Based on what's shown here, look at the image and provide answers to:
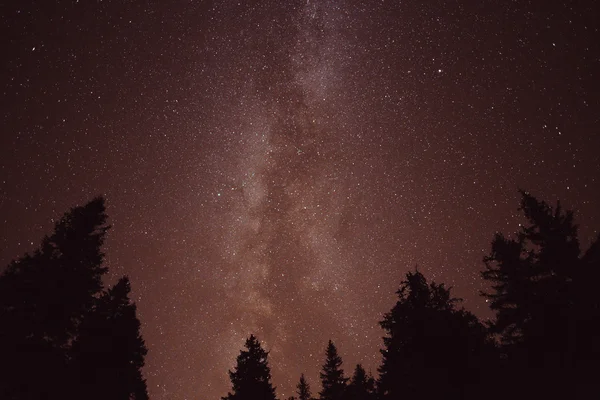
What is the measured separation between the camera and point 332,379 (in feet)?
104

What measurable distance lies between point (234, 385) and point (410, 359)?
48.2 feet

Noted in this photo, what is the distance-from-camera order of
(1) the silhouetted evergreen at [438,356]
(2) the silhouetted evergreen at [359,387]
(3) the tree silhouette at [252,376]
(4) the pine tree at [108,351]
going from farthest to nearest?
(2) the silhouetted evergreen at [359,387] < (3) the tree silhouette at [252,376] < (4) the pine tree at [108,351] < (1) the silhouetted evergreen at [438,356]

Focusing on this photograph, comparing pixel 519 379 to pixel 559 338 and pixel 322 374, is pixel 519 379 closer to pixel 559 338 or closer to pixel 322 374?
pixel 559 338

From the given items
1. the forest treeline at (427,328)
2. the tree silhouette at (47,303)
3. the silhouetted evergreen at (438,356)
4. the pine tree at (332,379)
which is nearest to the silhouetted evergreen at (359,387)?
the pine tree at (332,379)

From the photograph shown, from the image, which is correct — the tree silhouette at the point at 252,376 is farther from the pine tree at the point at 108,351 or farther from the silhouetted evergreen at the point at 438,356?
the silhouetted evergreen at the point at 438,356

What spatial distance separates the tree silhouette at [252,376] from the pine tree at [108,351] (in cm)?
619

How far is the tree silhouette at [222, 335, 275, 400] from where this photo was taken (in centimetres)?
2148

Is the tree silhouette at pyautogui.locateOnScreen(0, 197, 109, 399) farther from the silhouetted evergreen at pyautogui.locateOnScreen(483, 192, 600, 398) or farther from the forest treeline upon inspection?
the silhouetted evergreen at pyautogui.locateOnScreen(483, 192, 600, 398)

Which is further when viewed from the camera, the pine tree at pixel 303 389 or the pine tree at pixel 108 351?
the pine tree at pixel 303 389

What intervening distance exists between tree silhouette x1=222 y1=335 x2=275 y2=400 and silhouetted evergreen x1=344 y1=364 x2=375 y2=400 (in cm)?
881

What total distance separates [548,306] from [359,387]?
63.4 ft

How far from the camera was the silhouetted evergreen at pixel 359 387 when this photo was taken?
91.9 feet

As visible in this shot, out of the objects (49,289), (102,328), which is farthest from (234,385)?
(49,289)

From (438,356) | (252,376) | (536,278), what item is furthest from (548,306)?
(252,376)
